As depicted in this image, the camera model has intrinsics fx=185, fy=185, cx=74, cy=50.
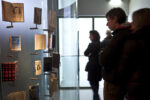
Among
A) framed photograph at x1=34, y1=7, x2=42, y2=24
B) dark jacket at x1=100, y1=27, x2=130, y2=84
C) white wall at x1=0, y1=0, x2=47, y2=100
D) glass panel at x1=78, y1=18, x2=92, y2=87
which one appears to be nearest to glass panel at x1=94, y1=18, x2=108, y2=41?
glass panel at x1=78, y1=18, x2=92, y2=87

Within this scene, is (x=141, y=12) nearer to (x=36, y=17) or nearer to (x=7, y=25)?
(x=36, y=17)

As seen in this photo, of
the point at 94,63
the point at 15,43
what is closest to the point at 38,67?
the point at 15,43

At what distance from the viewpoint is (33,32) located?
200 centimetres

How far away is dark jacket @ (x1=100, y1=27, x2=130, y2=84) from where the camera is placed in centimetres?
135

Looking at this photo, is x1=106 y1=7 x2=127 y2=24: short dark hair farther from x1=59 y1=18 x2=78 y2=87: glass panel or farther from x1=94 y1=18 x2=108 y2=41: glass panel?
x1=94 y1=18 x2=108 y2=41: glass panel

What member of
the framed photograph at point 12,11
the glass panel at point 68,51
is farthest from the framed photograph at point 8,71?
the glass panel at point 68,51

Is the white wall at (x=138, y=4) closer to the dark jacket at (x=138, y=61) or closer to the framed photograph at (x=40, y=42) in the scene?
the framed photograph at (x=40, y=42)

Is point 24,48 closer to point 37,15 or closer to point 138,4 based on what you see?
point 37,15

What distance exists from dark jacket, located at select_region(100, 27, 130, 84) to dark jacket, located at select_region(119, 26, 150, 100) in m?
0.07

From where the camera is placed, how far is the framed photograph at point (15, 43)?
181cm

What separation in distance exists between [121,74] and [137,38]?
0.27 metres

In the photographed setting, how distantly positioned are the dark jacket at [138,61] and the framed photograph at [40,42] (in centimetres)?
100

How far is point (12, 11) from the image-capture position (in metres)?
1.74

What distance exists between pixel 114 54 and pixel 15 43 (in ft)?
3.27
